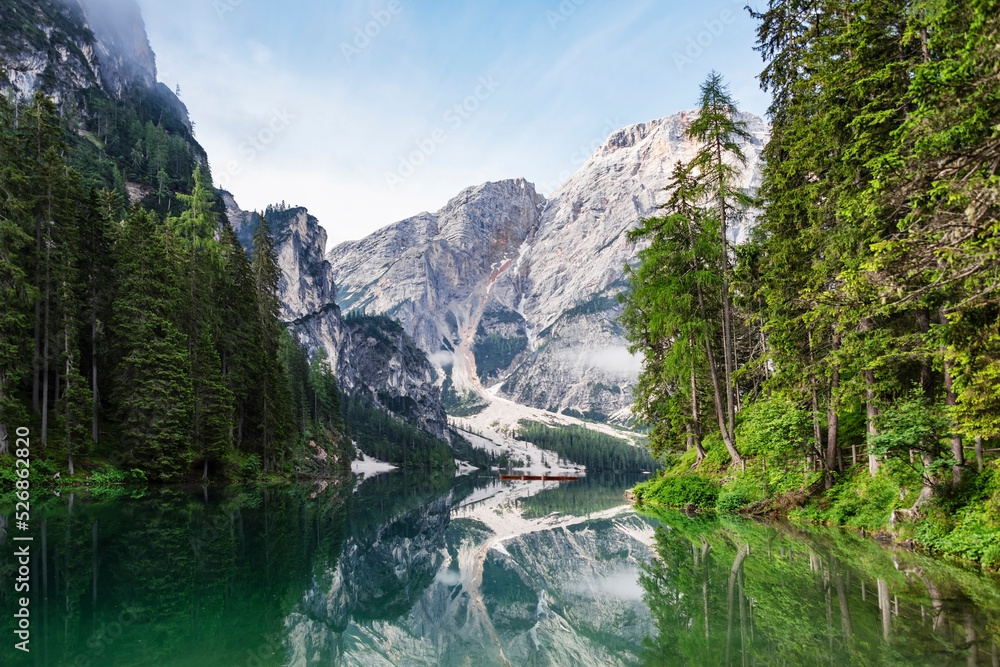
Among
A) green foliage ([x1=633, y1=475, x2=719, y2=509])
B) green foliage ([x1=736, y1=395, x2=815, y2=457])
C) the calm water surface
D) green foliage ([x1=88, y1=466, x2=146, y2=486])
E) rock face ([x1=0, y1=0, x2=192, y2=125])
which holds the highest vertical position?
rock face ([x1=0, y1=0, x2=192, y2=125])

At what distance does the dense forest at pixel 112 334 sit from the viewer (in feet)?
89.2

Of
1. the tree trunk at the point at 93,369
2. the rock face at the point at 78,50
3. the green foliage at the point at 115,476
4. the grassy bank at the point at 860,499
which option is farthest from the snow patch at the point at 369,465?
the grassy bank at the point at 860,499

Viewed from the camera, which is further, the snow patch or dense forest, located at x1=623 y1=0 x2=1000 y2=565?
the snow patch

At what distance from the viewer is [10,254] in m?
26.0

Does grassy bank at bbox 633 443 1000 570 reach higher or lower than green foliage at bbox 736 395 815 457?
lower

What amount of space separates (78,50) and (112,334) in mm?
108098

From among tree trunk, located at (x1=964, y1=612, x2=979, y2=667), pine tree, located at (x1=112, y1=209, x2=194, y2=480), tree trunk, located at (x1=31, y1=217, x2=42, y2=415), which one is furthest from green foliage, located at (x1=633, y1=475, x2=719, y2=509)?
tree trunk, located at (x1=31, y1=217, x2=42, y2=415)

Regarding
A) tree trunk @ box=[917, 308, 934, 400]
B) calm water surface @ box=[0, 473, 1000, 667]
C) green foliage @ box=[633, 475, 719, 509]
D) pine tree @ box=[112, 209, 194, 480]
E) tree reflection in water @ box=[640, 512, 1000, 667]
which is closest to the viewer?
tree reflection in water @ box=[640, 512, 1000, 667]

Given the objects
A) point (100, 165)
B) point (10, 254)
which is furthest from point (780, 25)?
point (100, 165)

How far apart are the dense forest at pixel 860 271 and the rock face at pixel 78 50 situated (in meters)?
83.9

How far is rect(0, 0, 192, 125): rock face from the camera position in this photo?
92250 millimetres

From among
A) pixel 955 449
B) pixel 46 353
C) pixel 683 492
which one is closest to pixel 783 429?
pixel 955 449

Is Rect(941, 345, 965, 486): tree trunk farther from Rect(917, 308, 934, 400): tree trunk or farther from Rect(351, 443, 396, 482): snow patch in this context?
Rect(351, 443, 396, 482): snow patch

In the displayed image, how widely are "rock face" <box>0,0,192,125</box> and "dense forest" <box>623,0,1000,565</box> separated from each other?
8392cm
